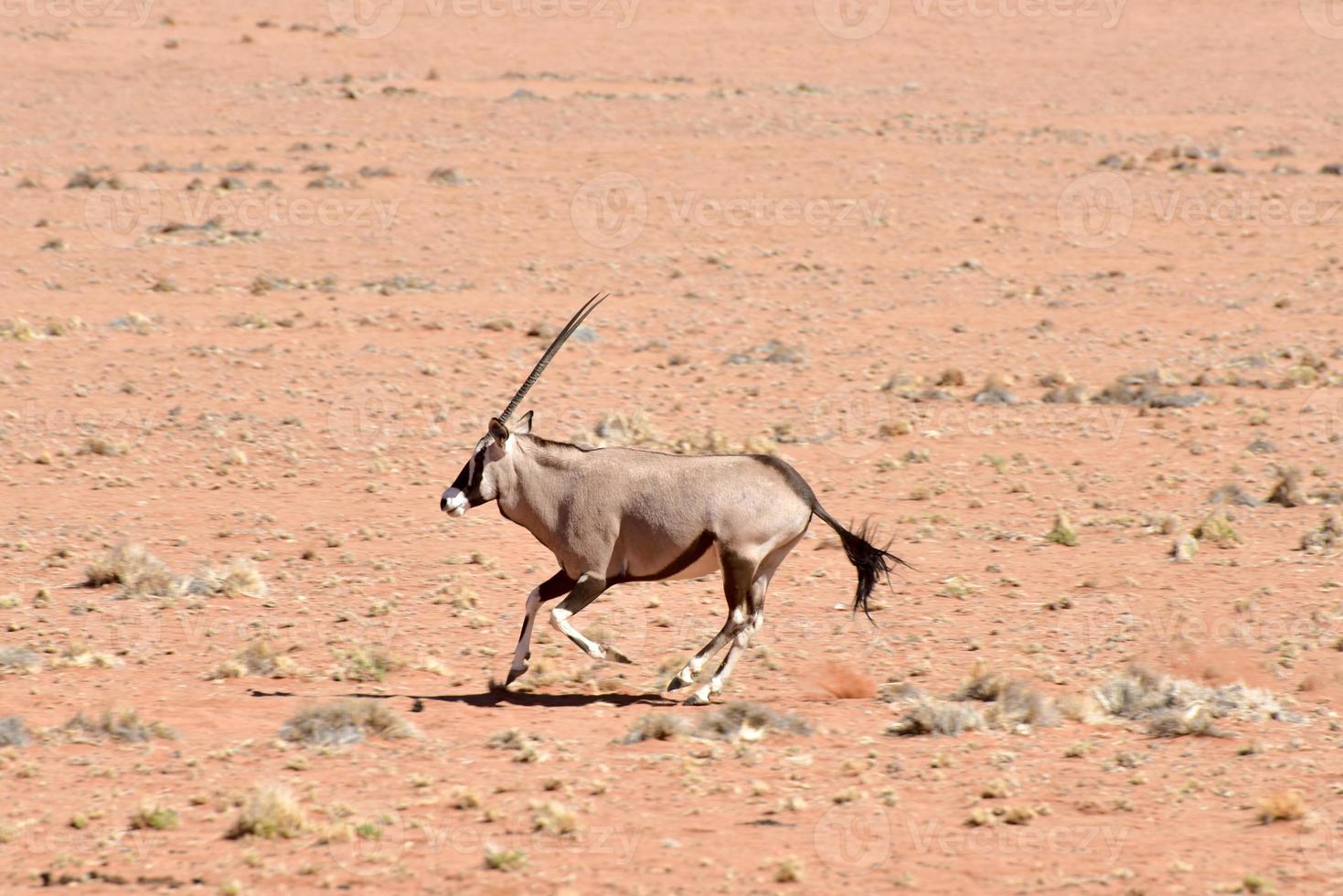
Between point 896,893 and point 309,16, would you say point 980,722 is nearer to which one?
point 896,893

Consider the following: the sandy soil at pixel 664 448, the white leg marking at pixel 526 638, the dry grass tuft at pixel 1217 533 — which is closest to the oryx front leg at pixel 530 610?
the white leg marking at pixel 526 638

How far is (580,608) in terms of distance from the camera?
988 centimetres

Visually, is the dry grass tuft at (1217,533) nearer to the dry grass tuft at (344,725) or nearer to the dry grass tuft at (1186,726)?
the dry grass tuft at (1186,726)

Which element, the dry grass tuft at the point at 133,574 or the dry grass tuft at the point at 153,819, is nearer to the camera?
the dry grass tuft at the point at 153,819

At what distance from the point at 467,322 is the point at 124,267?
679cm

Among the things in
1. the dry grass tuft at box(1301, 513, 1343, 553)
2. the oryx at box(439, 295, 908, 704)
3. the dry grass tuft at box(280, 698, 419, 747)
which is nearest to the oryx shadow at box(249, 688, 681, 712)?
the oryx at box(439, 295, 908, 704)

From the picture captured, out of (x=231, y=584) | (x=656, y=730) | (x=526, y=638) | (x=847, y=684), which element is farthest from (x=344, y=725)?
(x=231, y=584)

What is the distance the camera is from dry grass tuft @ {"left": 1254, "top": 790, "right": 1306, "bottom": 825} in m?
8.02

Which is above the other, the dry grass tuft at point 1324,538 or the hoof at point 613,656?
the dry grass tuft at point 1324,538

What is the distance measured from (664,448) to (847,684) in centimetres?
783

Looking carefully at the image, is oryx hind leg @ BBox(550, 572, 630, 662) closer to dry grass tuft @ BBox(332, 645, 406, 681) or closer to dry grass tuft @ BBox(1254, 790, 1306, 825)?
dry grass tuft @ BBox(332, 645, 406, 681)

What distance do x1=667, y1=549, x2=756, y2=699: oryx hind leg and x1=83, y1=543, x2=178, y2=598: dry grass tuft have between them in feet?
15.3

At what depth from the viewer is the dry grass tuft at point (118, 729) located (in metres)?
9.12

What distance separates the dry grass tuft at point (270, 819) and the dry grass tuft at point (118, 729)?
152 cm
